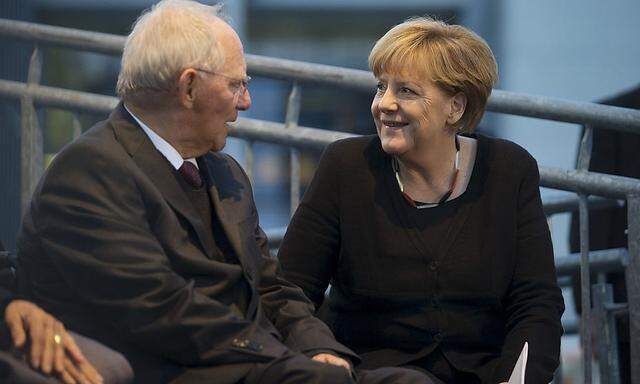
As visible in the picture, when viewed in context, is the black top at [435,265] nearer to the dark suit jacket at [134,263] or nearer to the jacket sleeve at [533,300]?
the jacket sleeve at [533,300]

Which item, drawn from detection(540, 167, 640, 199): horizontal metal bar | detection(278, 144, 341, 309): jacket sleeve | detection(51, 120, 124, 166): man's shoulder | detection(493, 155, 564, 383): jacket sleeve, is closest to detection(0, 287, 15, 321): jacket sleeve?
detection(51, 120, 124, 166): man's shoulder

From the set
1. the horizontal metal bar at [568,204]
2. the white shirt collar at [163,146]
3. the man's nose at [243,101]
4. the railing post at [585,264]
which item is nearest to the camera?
the white shirt collar at [163,146]

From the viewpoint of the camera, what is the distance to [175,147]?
9.50 ft

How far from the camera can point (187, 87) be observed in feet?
9.31

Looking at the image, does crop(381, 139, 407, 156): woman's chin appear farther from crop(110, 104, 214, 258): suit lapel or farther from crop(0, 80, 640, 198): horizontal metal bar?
crop(110, 104, 214, 258): suit lapel

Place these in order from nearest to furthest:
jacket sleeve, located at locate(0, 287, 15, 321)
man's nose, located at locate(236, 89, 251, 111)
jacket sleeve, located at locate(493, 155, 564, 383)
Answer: jacket sleeve, located at locate(0, 287, 15, 321) < man's nose, located at locate(236, 89, 251, 111) < jacket sleeve, located at locate(493, 155, 564, 383)

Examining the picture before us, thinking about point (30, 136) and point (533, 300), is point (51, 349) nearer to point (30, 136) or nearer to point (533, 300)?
point (533, 300)

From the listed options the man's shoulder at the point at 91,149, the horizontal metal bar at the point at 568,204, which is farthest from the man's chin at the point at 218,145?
the horizontal metal bar at the point at 568,204

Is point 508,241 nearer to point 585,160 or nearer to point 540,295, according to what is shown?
point 540,295

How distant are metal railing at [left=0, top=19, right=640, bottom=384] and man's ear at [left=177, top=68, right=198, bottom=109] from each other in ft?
3.72

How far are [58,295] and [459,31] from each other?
4.40 ft

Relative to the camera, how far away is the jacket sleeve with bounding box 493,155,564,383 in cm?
326

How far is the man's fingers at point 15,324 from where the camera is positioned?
2449mm

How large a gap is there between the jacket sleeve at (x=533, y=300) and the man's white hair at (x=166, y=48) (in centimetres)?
102
